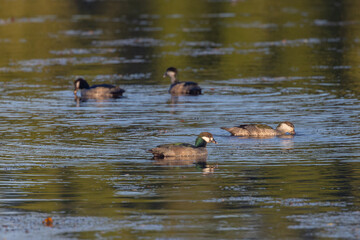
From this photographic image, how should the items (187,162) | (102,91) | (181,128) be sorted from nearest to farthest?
(187,162), (181,128), (102,91)

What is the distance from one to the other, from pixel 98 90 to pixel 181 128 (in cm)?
747

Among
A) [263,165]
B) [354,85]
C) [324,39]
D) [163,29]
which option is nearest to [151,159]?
[263,165]

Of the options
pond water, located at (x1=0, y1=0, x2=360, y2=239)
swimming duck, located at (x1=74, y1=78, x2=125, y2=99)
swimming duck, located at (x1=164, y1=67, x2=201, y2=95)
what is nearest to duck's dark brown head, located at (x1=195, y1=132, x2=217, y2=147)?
pond water, located at (x1=0, y1=0, x2=360, y2=239)

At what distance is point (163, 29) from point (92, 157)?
2984cm

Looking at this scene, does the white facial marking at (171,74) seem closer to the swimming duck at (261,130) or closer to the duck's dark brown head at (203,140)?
the swimming duck at (261,130)

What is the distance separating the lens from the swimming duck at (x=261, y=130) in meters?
20.7

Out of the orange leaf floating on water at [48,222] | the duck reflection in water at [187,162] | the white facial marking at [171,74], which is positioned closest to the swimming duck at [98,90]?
the white facial marking at [171,74]

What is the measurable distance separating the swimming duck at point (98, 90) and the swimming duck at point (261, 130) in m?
8.50

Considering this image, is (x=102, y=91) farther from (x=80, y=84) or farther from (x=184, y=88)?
(x=184, y=88)

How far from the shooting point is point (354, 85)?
2955cm

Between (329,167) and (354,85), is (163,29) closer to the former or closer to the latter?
(354,85)

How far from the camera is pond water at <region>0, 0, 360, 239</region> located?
42.7ft

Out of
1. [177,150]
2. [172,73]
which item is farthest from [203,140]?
[172,73]

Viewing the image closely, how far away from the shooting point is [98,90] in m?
29.2
